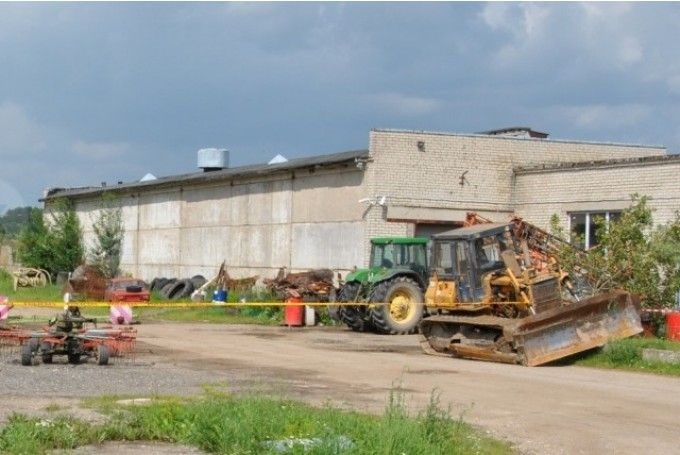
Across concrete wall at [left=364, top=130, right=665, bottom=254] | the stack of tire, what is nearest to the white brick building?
concrete wall at [left=364, top=130, right=665, bottom=254]

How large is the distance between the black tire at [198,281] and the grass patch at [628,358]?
2268cm

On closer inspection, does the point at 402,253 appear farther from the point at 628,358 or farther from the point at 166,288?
the point at 166,288

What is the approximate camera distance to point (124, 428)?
11266 millimetres

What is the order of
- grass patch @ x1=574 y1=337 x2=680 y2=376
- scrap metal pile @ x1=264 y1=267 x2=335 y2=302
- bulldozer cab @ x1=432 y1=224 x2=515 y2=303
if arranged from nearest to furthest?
grass patch @ x1=574 y1=337 x2=680 y2=376 → bulldozer cab @ x1=432 y1=224 x2=515 y2=303 → scrap metal pile @ x1=264 y1=267 x2=335 y2=302

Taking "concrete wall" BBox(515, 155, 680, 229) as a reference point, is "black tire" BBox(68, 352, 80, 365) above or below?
below

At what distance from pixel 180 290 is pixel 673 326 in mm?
22880

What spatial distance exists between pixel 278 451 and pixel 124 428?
2.29 m

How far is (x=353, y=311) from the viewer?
28.3 m

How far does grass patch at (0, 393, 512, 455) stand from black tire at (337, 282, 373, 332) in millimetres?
15646

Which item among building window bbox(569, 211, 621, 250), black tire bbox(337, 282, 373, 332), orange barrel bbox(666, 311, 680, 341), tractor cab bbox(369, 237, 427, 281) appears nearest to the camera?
orange barrel bbox(666, 311, 680, 341)

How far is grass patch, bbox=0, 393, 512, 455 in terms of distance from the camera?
388 inches

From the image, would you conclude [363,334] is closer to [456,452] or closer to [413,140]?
[413,140]

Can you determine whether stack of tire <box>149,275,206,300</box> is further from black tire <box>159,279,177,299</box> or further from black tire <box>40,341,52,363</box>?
black tire <box>40,341,52,363</box>

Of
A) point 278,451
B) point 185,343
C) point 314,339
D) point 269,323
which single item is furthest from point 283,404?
point 269,323
